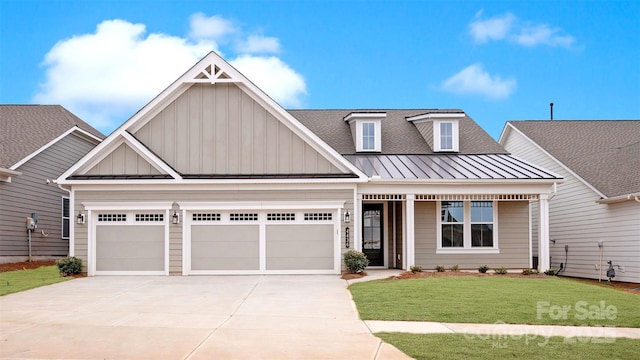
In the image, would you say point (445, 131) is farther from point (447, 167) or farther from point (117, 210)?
point (117, 210)

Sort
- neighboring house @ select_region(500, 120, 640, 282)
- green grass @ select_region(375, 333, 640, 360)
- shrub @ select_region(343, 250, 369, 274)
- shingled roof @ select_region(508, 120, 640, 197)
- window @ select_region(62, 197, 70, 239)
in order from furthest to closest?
window @ select_region(62, 197, 70, 239)
shingled roof @ select_region(508, 120, 640, 197)
neighboring house @ select_region(500, 120, 640, 282)
shrub @ select_region(343, 250, 369, 274)
green grass @ select_region(375, 333, 640, 360)

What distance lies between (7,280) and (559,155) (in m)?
19.3

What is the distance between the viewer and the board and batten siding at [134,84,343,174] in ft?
65.6

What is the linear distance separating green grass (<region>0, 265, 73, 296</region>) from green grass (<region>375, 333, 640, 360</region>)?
33.8ft

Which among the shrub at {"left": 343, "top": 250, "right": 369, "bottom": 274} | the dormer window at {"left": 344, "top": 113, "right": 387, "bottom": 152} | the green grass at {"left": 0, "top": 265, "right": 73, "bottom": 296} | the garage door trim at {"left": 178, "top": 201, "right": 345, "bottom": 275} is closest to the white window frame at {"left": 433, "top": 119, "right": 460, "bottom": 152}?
the dormer window at {"left": 344, "top": 113, "right": 387, "bottom": 152}

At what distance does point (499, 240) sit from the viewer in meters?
21.4

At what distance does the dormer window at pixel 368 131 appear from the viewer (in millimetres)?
23625

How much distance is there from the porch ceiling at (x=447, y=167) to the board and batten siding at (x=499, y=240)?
1.17 meters

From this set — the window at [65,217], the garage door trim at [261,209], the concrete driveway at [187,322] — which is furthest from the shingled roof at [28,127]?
the concrete driveway at [187,322]

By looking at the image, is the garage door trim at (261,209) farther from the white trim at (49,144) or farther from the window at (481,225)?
the white trim at (49,144)

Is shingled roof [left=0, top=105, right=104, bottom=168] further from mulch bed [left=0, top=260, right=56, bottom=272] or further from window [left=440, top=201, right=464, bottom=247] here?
window [left=440, top=201, right=464, bottom=247]

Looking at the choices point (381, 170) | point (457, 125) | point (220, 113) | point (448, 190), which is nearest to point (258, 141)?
point (220, 113)

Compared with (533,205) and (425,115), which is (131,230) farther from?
(533,205)

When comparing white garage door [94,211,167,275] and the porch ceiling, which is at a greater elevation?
the porch ceiling
